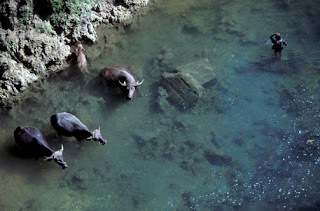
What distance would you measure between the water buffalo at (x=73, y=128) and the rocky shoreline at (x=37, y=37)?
6.20 ft

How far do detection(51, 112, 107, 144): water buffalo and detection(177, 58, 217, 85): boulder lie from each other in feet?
9.97

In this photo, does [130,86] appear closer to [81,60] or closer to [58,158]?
[81,60]

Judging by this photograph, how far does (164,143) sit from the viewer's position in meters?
7.80

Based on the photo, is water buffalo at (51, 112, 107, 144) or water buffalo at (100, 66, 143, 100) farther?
water buffalo at (100, 66, 143, 100)

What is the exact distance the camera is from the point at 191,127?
316 inches

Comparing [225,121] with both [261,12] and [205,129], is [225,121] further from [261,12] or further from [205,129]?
[261,12]

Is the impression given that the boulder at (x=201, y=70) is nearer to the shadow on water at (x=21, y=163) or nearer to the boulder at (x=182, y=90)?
the boulder at (x=182, y=90)

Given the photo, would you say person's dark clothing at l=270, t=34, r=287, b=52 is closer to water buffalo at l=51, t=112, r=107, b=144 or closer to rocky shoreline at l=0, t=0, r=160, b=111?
rocky shoreline at l=0, t=0, r=160, b=111

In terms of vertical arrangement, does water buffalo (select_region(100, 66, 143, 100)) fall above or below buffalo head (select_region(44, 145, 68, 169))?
above

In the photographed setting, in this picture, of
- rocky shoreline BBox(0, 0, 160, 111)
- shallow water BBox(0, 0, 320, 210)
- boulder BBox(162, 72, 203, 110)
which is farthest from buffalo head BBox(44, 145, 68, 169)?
boulder BBox(162, 72, 203, 110)

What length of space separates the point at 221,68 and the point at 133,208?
465 centimetres

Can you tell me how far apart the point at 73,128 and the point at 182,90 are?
2.95 meters

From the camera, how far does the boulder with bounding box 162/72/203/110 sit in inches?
337

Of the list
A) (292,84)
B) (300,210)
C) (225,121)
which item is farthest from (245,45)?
(300,210)
